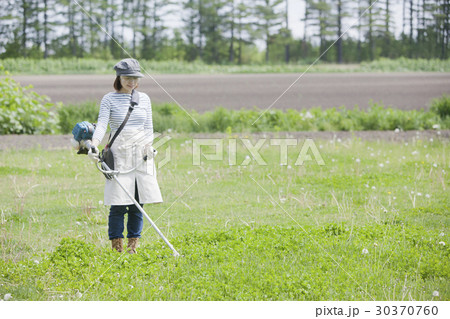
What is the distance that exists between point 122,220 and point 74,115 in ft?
20.2

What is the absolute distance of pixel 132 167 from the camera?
3609 mm

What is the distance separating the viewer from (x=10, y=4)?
1182cm

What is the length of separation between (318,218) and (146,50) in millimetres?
7453

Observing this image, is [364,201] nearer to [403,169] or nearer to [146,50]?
[403,169]

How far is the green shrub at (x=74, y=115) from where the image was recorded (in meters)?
9.43

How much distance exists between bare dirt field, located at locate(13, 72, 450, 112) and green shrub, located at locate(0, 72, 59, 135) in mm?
1832

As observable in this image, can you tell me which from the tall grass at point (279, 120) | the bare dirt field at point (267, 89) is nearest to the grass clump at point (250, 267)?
the tall grass at point (279, 120)

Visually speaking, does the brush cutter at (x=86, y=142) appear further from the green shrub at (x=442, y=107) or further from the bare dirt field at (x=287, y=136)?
the green shrub at (x=442, y=107)

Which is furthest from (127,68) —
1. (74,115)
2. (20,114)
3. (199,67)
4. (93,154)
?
(199,67)

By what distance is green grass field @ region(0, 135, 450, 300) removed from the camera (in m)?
3.22

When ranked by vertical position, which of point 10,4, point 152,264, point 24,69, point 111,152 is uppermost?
point 10,4

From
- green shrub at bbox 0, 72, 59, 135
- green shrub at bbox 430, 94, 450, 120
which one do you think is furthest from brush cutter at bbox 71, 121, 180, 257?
green shrub at bbox 430, 94, 450, 120

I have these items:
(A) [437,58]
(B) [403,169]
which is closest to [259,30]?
(B) [403,169]

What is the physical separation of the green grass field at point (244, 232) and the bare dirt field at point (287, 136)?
0.90 meters
